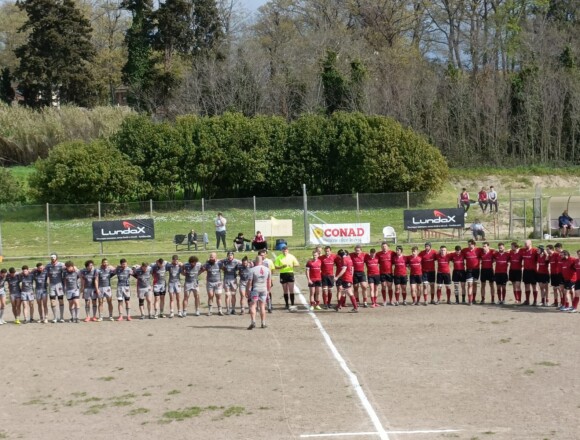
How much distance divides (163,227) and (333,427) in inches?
1105

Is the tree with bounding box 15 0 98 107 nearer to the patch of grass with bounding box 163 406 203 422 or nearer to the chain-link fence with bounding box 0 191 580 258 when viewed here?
the chain-link fence with bounding box 0 191 580 258

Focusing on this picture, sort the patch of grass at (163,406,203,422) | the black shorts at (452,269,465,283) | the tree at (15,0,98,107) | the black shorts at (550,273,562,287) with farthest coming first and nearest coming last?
the tree at (15,0,98,107), the black shorts at (452,269,465,283), the black shorts at (550,273,562,287), the patch of grass at (163,406,203,422)

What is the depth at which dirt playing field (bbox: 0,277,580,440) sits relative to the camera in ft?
42.9

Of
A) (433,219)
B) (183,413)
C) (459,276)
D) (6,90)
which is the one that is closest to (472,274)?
(459,276)

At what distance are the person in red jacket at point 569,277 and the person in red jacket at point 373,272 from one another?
197 inches

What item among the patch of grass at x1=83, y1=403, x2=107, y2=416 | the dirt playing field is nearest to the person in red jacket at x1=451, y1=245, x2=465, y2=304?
the dirt playing field

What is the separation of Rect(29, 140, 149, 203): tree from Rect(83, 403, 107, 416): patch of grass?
110 ft

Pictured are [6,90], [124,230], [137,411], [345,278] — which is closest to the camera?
[137,411]

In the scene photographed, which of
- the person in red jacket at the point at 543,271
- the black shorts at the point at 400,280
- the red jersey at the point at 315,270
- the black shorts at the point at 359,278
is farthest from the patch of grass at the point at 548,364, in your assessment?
the red jersey at the point at 315,270

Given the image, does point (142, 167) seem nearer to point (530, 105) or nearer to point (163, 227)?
point (163, 227)

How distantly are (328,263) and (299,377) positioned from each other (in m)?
7.61

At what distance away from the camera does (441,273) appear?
23.7 meters

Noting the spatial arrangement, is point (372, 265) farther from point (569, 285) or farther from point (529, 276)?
point (569, 285)

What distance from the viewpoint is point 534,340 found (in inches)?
732
